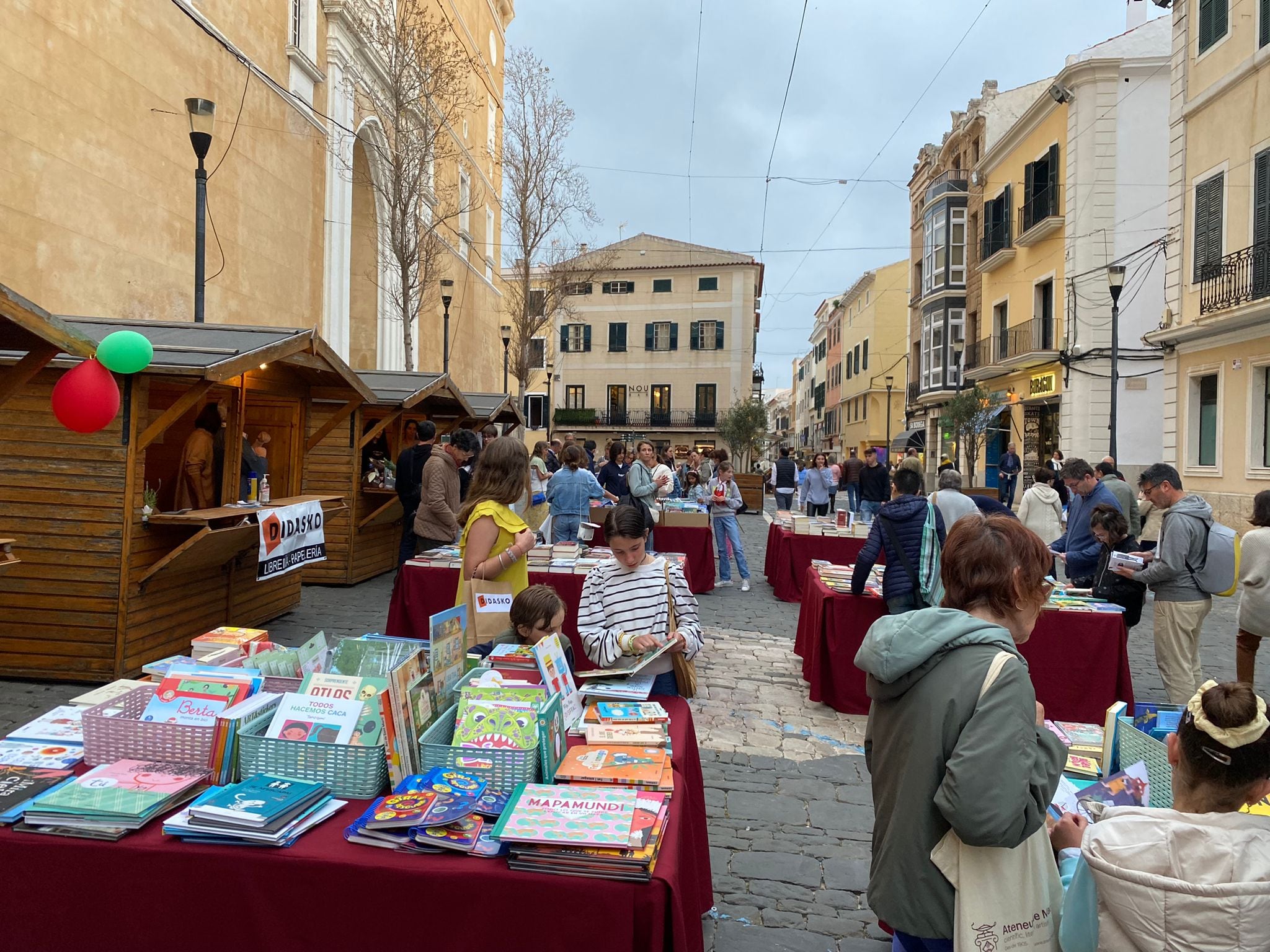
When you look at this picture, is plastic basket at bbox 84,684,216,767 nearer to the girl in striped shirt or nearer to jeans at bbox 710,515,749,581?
the girl in striped shirt

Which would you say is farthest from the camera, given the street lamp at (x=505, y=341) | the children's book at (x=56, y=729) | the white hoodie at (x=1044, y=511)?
the street lamp at (x=505, y=341)

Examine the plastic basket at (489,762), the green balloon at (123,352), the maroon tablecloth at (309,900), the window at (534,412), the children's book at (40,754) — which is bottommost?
the maroon tablecloth at (309,900)

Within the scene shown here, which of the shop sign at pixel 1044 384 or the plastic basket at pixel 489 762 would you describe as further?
the shop sign at pixel 1044 384

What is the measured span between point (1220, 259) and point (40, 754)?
19.3 m

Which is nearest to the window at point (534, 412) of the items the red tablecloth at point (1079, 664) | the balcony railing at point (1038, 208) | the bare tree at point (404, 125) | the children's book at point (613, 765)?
the bare tree at point (404, 125)

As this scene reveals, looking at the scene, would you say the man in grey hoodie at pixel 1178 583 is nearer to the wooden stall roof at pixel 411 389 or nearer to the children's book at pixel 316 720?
the children's book at pixel 316 720

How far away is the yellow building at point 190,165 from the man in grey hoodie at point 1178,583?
11.7 m

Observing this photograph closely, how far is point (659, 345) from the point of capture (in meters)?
48.4

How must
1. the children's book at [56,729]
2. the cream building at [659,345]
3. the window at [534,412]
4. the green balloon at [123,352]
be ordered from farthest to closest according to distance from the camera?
the cream building at [659,345]
the window at [534,412]
the green balloon at [123,352]
the children's book at [56,729]

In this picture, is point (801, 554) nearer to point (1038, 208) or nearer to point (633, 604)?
point (633, 604)

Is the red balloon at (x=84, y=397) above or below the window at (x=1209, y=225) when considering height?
below

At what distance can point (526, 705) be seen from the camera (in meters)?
2.66

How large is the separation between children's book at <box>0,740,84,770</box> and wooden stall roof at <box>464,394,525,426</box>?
13.4m

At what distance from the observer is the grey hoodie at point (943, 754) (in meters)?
1.88
